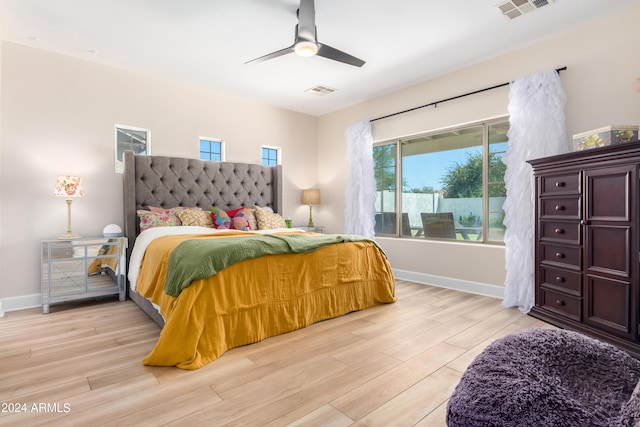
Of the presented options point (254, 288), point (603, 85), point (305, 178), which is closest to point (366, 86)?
point (305, 178)

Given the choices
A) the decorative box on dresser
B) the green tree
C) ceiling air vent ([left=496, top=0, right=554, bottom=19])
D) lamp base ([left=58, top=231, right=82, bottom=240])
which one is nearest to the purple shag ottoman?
the decorative box on dresser

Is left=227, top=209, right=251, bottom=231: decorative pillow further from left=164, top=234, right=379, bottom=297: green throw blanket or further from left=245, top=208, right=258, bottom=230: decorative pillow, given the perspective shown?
left=164, top=234, right=379, bottom=297: green throw blanket

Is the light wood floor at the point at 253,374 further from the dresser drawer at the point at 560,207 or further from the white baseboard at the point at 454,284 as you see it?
the dresser drawer at the point at 560,207

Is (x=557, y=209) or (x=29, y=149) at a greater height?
(x=29, y=149)

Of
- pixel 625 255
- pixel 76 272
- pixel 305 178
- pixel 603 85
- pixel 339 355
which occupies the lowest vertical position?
pixel 339 355

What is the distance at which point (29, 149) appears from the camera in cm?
340

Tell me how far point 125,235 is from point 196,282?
2.18 m

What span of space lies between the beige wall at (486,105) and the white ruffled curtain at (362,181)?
0.65 ft

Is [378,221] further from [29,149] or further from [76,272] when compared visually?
[29,149]

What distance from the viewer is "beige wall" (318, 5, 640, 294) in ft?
9.57

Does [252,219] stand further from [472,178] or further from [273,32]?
[472,178]

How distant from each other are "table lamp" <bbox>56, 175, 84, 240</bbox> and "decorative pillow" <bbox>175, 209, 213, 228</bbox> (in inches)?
38.9

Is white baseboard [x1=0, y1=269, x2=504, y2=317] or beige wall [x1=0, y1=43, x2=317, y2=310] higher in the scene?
beige wall [x1=0, y1=43, x2=317, y2=310]

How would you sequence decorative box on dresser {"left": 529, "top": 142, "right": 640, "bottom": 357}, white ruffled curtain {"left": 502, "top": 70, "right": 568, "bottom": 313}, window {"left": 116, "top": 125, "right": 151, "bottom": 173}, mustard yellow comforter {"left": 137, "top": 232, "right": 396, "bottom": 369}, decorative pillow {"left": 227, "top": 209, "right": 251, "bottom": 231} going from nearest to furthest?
mustard yellow comforter {"left": 137, "top": 232, "right": 396, "bottom": 369}, decorative box on dresser {"left": 529, "top": 142, "right": 640, "bottom": 357}, white ruffled curtain {"left": 502, "top": 70, "right": 568, "bottom": 313}, window {"left": 116, "top": 125, "right": 151, "bottom": 173}, decorative pillow {"left": 227, "top": 209, "right": 251, "bottom": 231}
